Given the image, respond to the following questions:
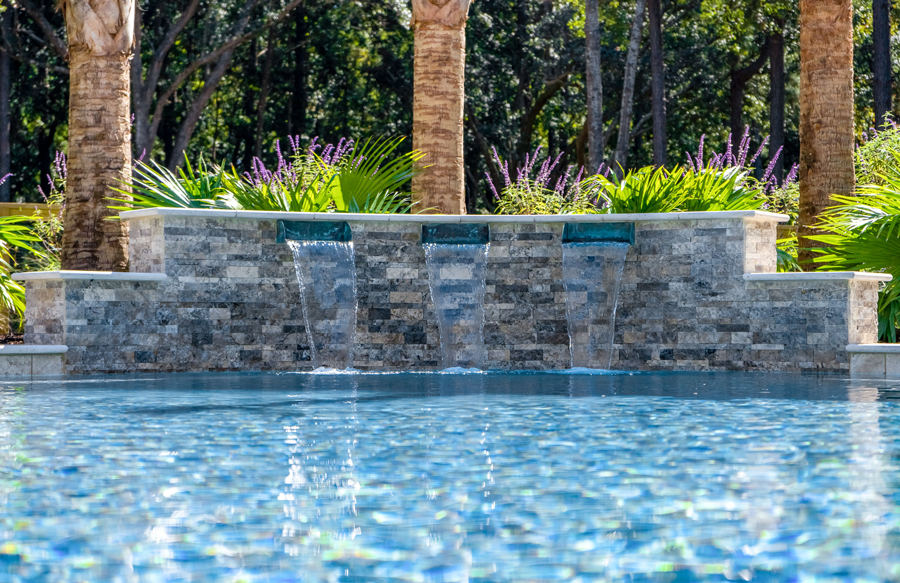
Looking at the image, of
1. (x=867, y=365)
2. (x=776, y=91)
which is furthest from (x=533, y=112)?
(x=867, y=365)

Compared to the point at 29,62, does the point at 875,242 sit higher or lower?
lower

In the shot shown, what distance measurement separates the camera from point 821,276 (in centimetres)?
1156

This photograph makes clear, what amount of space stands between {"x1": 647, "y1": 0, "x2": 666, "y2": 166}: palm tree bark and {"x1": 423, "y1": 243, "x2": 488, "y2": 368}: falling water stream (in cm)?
1706

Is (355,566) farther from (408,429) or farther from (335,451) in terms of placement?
(408,429)

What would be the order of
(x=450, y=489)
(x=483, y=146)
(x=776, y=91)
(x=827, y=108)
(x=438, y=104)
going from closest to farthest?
1. (x=450, y=489)
2. (x=438, y=104)
3. (x=827, y=108)
4. (x=483, y=146)
5. (x=776, y=91)

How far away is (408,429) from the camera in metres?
6.88

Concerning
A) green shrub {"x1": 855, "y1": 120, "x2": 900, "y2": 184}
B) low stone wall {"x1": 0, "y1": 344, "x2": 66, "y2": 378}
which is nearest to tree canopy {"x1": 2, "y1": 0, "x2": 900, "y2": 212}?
green shrub {"x1": 855, "y1": 120, "x2": 900, "y2": 184}

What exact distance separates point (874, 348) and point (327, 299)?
5890 mm

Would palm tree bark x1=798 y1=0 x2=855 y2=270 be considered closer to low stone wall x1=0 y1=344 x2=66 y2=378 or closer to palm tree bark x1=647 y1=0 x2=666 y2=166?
low stone wall x1=0 y1=344 x2=66 y2=378

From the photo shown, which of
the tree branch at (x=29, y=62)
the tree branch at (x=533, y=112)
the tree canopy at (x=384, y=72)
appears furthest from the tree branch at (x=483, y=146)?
the tree branch at (x=29, y=62)

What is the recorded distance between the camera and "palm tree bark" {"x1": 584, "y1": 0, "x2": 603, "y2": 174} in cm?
2555

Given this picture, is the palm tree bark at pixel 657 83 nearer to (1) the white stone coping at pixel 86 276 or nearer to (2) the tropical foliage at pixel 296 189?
(2) the tropical foliage at pixel 296 189

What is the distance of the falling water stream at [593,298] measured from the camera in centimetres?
1245

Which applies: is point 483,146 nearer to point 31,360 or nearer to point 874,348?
point 874,348
